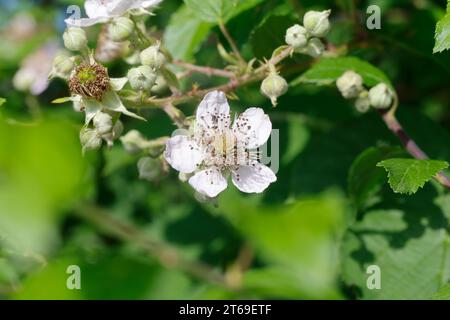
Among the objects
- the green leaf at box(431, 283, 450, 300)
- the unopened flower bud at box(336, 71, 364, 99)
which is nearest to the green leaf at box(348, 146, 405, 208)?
the unopened flower bud at box(336, 71, 364, 99)

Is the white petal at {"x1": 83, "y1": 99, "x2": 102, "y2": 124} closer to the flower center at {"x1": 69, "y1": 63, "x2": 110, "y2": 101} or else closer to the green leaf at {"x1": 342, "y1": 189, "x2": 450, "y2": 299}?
the flower center at {"x1": 69, "y1": 63, "x2": 110, "y2": 101}

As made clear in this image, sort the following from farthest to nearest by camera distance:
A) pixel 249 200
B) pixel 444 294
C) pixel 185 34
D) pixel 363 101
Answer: pixel 249 200 < pixel 185 34 < pixel 363 101 < pixel 444 294

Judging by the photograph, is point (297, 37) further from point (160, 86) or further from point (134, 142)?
point (134, 142)

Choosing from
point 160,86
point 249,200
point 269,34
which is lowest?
point 249,200

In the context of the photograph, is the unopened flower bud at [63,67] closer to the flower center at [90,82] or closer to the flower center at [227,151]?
the flower center at [90,82]

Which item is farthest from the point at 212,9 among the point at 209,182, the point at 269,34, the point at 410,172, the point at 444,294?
the point at 444,294
